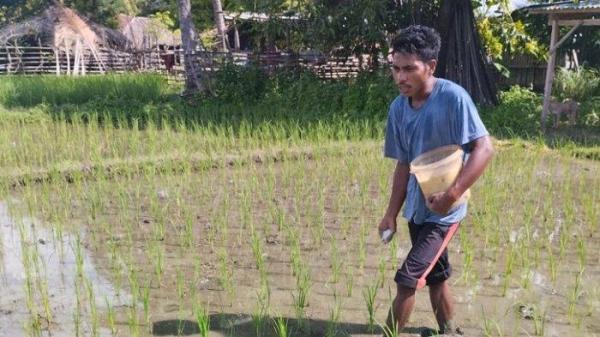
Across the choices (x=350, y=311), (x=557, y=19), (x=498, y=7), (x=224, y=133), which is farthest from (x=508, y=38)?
(x=350, y=311)

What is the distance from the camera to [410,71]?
2162 mm

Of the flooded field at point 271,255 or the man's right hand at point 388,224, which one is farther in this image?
the flooded field at point 271,255

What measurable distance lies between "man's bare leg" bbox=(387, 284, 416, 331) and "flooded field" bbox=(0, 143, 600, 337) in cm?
25

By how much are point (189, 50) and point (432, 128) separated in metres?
10.2

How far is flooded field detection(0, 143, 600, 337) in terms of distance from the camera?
2668mm

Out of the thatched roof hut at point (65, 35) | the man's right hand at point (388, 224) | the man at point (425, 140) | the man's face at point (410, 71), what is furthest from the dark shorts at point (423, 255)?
the thatched roof hut at point (65, 35)

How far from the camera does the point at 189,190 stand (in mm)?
5062

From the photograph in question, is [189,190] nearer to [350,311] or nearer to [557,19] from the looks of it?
[350,311]

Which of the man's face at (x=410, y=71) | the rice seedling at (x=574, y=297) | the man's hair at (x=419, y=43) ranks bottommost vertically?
the rice seedling at (x=574, y=297)

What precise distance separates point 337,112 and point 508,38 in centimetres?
386

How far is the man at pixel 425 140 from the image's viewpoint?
84.5 inches

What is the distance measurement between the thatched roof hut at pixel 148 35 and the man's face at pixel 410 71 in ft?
74.1

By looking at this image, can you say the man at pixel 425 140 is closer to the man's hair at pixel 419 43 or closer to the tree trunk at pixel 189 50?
the man's hair at pixel 419 43

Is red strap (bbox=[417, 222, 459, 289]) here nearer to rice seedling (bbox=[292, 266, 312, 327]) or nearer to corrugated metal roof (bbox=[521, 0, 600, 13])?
rice seedling (bbox=[292, 266, 312, 327])
